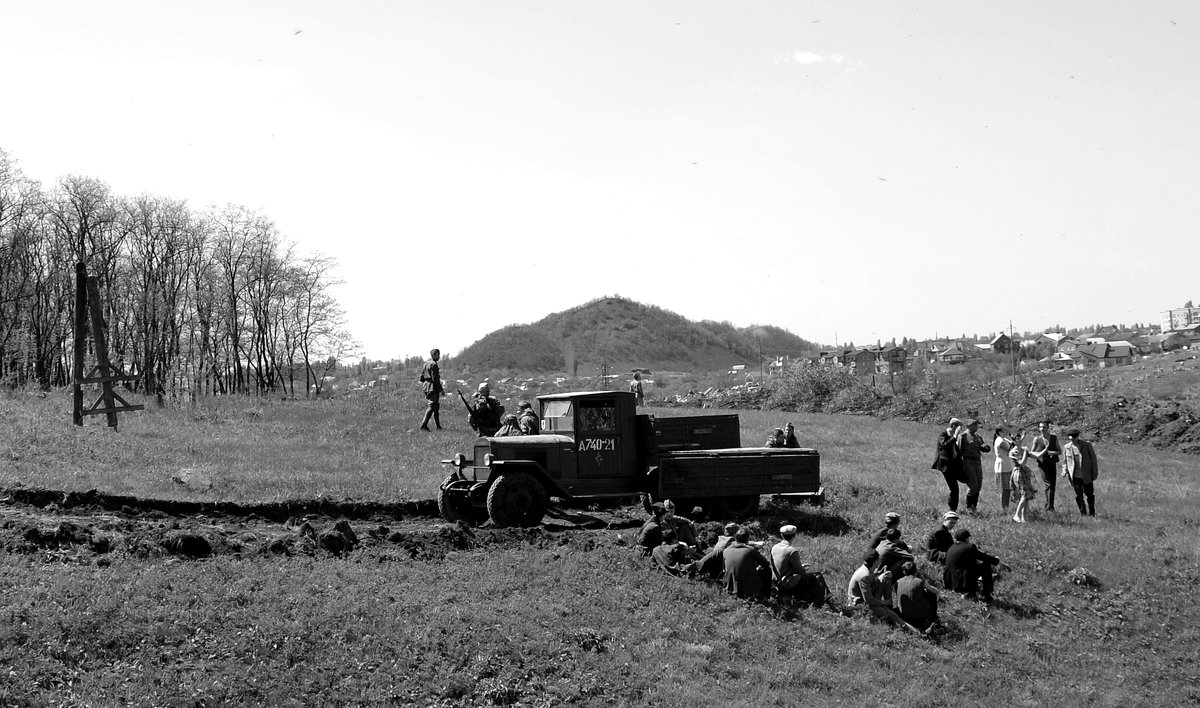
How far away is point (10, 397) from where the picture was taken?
28.5 m

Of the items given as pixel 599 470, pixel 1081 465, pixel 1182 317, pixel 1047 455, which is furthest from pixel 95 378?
pixel 1182 317

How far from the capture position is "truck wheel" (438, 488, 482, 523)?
16.6 meters

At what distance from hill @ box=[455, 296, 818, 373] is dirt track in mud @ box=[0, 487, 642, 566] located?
67.0m

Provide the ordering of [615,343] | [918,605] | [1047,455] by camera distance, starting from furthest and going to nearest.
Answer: [615,343]
[1047,455]
[918,605]

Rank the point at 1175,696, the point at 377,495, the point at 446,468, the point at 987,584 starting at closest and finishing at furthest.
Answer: the point at 1175,696 < the point at 987,584 < the point at 377,495 < the point at 446,468

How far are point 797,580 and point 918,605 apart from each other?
5.22 feet

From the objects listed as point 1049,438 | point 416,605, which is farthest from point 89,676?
point 1049,438

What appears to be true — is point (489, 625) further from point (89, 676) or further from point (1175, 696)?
point (1175, 696)

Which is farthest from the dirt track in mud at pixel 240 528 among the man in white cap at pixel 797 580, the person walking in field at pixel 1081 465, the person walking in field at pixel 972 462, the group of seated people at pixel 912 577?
the person walking in field at pixel 1081 465

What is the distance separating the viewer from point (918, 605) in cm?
1309

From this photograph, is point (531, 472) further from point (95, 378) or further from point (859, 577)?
point (95, 378)

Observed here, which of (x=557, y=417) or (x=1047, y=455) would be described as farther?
(x=1047, y=455)

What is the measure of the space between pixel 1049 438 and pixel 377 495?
1303cm

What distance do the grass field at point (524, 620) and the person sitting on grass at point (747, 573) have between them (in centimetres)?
21
